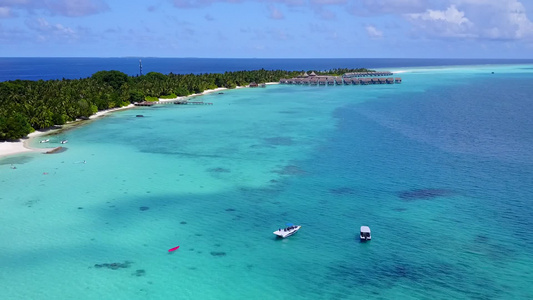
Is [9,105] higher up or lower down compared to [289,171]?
higher up


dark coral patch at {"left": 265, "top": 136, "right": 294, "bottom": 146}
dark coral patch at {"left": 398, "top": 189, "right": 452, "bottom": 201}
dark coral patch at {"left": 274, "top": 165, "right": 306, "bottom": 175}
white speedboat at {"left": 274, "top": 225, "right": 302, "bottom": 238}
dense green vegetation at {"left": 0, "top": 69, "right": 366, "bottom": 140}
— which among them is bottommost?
white speedboat at {"left": 274, "top": 225, "right": 302, "bottom": 238}

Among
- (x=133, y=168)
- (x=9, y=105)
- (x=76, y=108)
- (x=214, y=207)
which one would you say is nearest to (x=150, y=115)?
(x=76, y=108)

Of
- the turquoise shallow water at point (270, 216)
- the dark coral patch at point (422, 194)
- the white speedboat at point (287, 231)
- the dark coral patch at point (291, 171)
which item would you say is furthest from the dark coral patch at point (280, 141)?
the white speedboat at point (287, 231)

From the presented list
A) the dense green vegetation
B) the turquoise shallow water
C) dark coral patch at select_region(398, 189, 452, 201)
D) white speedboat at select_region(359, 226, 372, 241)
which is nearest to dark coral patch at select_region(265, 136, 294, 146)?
the turquoise shallow water

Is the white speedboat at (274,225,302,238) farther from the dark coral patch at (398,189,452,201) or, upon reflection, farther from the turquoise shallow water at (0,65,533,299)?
the dark coral patch at (398,189,452,201)

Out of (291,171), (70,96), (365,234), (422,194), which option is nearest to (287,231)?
(365,234)

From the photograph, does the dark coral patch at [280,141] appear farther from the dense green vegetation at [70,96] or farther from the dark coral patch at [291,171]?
the dense green vegetation at [70,96]

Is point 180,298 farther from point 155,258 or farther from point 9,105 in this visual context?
point 9,105
